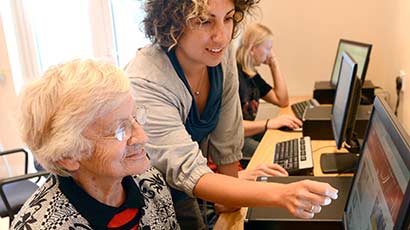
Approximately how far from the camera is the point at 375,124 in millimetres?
963

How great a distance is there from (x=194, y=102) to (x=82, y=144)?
50cm

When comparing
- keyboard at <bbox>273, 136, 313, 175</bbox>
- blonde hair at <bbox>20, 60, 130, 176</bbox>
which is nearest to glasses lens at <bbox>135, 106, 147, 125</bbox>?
blonde hair at <bbox>20, 60, 130, 176</bbox>

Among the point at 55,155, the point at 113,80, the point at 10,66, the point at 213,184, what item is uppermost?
the point at 113,80

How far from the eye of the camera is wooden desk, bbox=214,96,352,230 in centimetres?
139

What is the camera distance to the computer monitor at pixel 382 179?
64cm

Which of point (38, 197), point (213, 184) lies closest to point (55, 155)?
point (38, 197)

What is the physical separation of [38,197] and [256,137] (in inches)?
78.8

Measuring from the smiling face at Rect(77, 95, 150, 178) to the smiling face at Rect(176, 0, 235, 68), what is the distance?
1.16ft

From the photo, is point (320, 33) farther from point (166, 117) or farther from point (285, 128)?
point (166, 117)

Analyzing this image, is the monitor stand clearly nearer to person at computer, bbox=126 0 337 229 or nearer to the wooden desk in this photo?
the wooden desk

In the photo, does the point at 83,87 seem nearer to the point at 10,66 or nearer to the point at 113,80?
the point at 113,80

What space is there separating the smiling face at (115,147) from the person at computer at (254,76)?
1.58 metres

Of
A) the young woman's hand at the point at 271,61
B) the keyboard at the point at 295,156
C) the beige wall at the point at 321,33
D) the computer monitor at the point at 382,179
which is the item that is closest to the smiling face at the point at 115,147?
the computer monitor at the point at 382,179

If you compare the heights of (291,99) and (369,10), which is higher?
(369,10)
